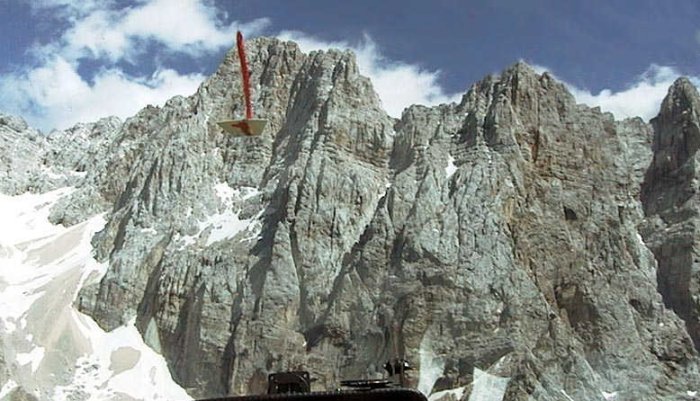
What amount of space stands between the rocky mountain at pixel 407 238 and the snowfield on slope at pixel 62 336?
2.55m

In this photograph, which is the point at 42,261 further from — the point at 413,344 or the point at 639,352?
the point at 639,352

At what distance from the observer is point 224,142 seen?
155m

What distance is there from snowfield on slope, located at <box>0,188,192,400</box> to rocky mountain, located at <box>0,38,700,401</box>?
2.55 m

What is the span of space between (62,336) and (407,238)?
4500 centimetres

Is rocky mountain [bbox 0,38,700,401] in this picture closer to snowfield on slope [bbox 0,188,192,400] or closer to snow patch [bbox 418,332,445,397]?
snow patch [bbox 418,332,445,397]

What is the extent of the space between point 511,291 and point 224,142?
5638 centimetres

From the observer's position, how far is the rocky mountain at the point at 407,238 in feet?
374

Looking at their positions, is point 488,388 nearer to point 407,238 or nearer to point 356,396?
point 407,238

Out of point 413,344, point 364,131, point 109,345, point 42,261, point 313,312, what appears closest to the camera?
point 413,344

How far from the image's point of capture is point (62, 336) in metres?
132

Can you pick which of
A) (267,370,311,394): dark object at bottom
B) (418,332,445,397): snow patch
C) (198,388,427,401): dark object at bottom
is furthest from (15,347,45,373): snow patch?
(198,388,427,401): dark object at bottom

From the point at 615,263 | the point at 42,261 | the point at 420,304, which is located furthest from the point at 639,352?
the point at 42,261

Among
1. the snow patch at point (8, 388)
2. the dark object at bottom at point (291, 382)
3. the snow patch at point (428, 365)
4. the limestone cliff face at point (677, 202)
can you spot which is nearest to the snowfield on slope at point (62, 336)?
the snow patch at point (8, 388)

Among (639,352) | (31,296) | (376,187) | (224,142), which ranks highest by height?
(224,142)
